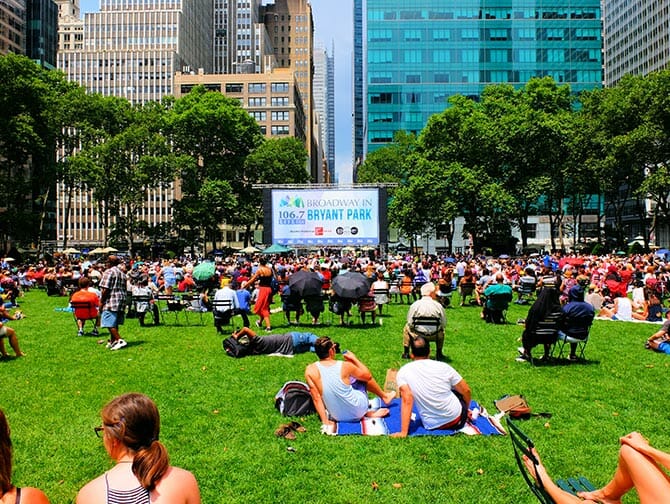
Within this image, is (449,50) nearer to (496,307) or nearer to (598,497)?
(496,307)

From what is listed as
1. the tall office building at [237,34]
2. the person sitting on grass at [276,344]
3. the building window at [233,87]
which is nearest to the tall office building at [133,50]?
the building window at [233,87]

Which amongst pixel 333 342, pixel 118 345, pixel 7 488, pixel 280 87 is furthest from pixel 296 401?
pixel 280 87

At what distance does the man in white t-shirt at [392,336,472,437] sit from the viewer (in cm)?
611

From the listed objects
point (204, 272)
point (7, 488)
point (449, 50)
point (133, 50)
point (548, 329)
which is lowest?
point (548, 329)

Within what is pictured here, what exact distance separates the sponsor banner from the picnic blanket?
2871 cm

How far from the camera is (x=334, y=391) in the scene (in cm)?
645

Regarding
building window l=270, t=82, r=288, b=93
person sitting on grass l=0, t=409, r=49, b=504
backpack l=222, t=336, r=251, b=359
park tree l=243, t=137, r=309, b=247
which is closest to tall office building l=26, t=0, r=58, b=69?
building window l=270, t=82, r=288, b=93

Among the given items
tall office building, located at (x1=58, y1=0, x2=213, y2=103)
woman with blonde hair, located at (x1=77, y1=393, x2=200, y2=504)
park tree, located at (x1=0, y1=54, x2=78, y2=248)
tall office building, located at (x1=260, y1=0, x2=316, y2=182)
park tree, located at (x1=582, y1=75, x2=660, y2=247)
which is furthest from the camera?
tall office building, located at (x1=260, y1=0, x2=316, y2=182)

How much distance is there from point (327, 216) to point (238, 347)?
25498 mm

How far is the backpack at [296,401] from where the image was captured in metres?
6.84

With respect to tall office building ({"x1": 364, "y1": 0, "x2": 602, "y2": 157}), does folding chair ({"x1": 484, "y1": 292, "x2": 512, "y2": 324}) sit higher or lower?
lower

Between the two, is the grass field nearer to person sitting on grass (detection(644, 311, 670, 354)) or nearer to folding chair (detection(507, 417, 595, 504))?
person sitting on grass (detection(644, 311, 670, 354))

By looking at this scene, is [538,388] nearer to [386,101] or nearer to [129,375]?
[129,375]

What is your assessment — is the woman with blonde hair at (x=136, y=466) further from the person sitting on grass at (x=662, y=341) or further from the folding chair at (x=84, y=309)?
the folding chair at (x=84, y=309)
